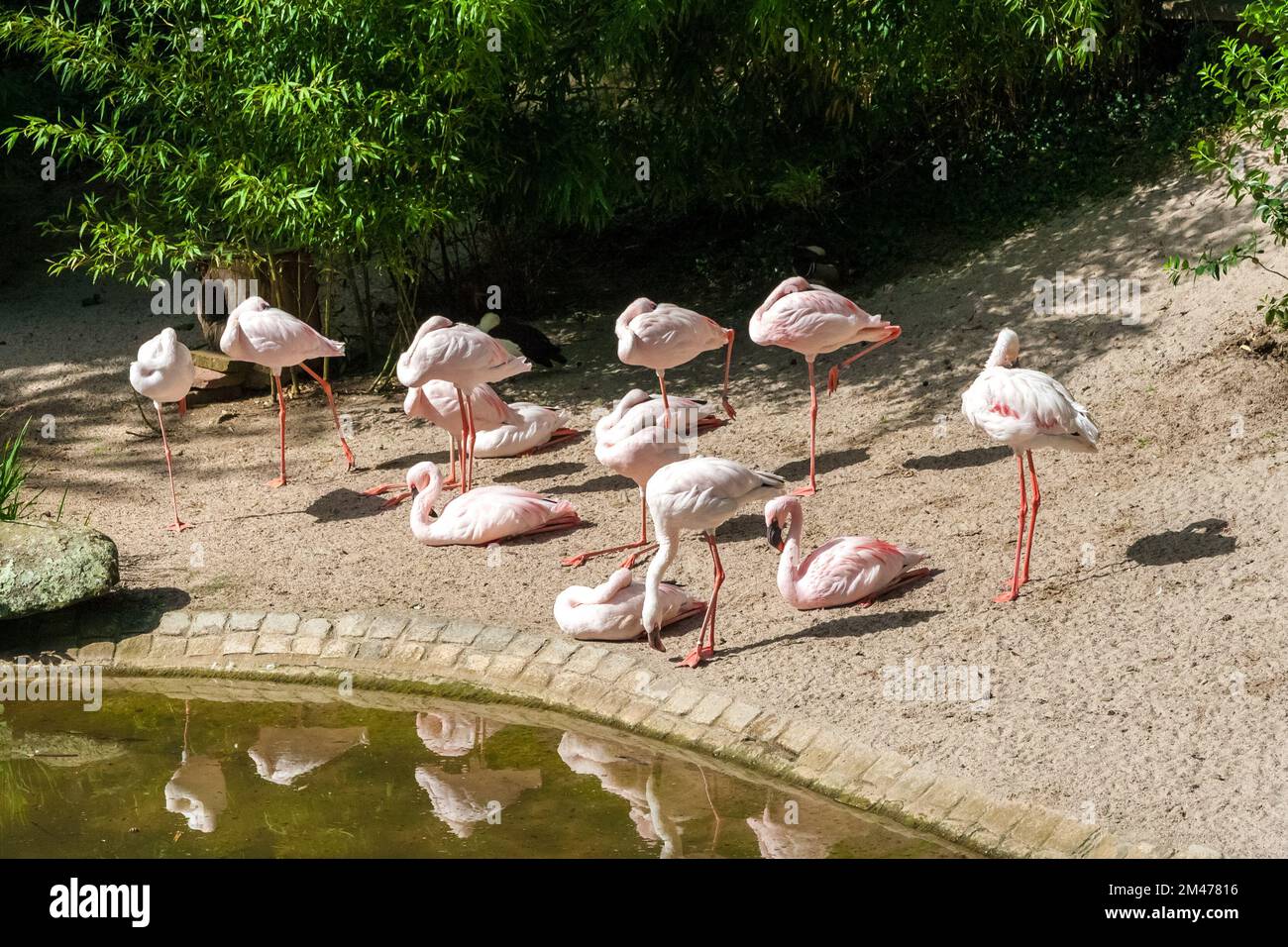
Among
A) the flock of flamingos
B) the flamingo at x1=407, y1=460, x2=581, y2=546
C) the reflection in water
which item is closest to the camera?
the reflection in water

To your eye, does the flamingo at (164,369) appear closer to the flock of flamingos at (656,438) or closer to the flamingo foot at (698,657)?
the flock of flamingos at (656,438)

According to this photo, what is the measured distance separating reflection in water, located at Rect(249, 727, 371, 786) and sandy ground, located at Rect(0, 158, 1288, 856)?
915 millimetres

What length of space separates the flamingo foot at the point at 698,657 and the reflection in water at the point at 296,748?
1.37 m

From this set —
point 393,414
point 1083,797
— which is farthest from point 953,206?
point 1083,797

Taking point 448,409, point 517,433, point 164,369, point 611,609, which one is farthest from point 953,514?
point 164,369

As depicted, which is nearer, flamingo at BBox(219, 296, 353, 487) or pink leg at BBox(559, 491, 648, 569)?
pink leg at BBox(559, 491, 648, 569)

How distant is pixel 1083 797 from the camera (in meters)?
5.21

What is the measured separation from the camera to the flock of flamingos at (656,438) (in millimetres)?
6496

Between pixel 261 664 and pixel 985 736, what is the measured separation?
3.27 metres

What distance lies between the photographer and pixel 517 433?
913 centimetres

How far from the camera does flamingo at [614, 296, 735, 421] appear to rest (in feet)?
26.9

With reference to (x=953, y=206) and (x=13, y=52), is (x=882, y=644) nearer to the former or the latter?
(x=953, y=206)

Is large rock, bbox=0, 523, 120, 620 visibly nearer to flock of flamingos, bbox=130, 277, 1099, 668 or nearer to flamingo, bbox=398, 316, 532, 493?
flock of flamingos, bbox=130, 277, 1099, 668

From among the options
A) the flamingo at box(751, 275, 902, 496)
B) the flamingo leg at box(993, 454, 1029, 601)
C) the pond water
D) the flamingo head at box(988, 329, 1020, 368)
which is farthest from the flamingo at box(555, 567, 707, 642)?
the flamingo head at box(988, 329, 1020, 368)
